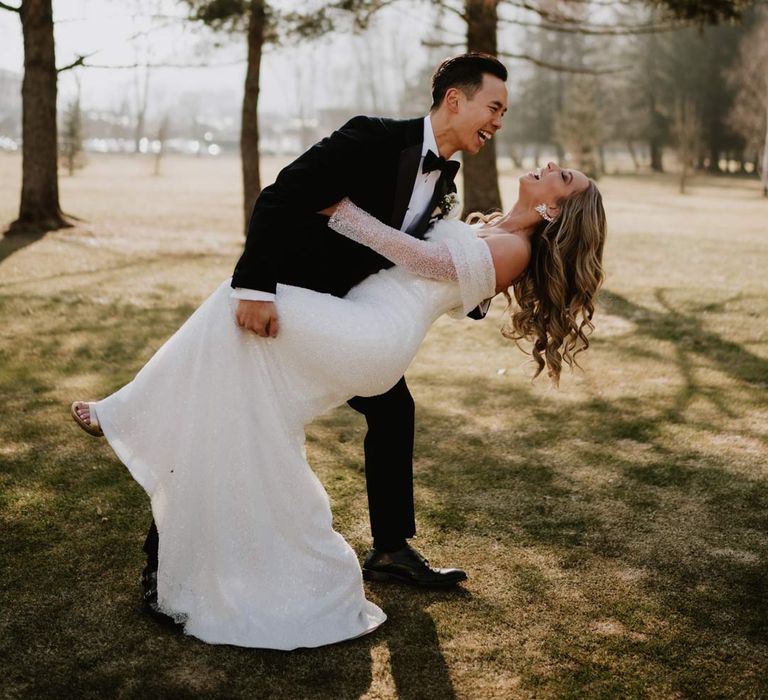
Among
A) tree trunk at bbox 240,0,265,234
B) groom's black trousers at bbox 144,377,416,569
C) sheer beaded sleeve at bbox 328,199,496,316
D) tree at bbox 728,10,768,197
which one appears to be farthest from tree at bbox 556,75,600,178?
sheer beaded sleeve at bbox 328,199,496,316

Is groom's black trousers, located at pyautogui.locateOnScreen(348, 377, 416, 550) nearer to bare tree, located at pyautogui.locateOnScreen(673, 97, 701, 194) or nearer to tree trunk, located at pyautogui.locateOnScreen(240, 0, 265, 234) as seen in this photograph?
tree trunk, located at pyautogui.locateOnScreen(240, 0, 265, 234)

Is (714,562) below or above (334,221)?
below

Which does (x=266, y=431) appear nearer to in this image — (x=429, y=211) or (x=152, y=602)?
(x=152, y=602)

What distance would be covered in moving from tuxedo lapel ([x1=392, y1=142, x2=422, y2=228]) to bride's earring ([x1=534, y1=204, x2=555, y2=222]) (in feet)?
1.55

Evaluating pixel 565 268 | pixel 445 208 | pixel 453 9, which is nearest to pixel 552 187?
pixel 565 268

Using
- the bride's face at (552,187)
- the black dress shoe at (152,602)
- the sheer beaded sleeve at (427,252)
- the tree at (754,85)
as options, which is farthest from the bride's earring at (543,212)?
the tree at (754,85)

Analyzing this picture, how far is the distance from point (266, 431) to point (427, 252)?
0.81 metres

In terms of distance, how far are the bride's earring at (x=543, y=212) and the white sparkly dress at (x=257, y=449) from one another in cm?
36

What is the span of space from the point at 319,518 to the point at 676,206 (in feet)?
94.8

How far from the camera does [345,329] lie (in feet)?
9.54

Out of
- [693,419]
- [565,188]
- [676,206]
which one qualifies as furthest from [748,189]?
[565,188]

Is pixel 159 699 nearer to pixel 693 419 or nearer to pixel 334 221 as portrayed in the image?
pixel 334 221

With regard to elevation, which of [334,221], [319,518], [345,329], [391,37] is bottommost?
[319,518]

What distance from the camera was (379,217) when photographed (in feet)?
10.3
